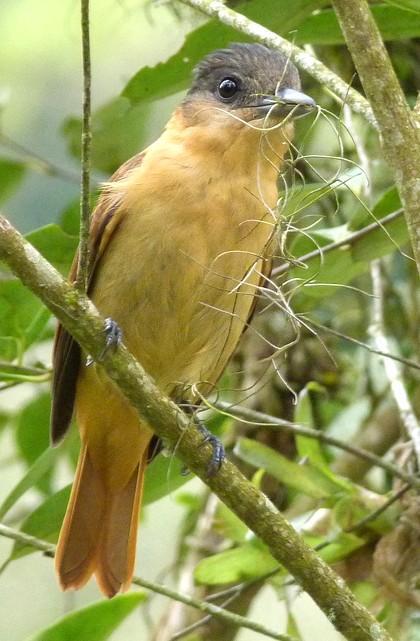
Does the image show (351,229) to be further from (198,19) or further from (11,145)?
(11,145)

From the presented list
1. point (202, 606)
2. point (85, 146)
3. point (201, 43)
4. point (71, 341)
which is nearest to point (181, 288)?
point (71, 341)

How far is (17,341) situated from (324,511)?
0.95m

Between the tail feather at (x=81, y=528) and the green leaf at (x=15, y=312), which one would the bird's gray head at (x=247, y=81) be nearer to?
the green leaf at (x=15, y=312)

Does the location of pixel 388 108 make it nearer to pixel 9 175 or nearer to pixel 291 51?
pixel 291 51

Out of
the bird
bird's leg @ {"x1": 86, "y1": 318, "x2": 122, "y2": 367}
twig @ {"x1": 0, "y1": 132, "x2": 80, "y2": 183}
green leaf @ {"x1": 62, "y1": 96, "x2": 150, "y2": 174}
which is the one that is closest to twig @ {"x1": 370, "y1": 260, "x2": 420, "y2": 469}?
the bird

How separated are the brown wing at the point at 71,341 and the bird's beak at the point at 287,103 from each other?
398 millimetres

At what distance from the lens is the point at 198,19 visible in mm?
3311

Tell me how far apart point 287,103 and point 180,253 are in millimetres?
452

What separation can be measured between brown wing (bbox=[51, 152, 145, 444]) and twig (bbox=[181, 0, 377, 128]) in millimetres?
632

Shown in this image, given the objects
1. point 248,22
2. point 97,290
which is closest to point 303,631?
point 97,290

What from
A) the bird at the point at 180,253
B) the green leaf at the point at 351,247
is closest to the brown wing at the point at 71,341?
→ the bird at the point at 180,253

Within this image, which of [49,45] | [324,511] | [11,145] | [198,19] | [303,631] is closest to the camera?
[324,511]

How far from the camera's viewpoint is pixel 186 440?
237 centimetres

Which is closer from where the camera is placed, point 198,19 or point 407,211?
point 407,211
